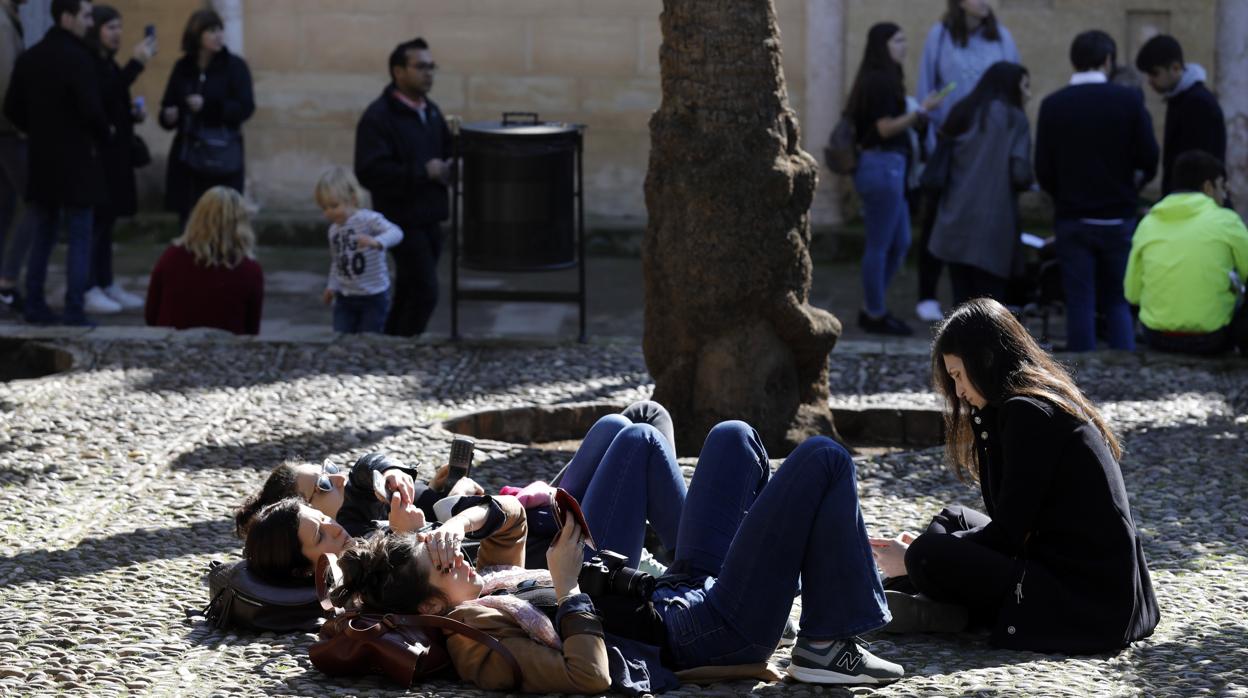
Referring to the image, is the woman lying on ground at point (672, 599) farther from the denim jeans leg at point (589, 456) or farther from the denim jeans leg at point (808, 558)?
the denim jeans leg at point (589, 456)

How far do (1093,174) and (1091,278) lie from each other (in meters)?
0.52

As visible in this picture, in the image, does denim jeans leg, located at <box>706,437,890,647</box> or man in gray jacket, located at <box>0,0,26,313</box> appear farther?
man in gray jacket, located at <box>0,0,26,313</box>

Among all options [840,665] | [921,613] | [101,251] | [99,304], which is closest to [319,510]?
[840,665]

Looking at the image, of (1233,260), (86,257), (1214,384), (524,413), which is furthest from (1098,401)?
(86,257)

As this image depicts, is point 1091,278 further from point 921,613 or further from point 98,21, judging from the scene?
point 98,21

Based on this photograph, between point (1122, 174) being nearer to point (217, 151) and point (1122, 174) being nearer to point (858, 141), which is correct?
point (858, 141)

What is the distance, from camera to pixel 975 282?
31.5 feet

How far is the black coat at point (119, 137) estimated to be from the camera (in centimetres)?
977

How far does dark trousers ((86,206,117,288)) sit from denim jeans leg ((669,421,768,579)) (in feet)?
21.2

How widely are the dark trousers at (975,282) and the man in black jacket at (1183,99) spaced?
0.98 m

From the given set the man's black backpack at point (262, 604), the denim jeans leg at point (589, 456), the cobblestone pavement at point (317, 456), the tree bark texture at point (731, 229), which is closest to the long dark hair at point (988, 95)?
the cobblestone pavement at point (317, 456)

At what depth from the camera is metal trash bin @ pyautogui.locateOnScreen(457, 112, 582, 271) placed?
8742 mm

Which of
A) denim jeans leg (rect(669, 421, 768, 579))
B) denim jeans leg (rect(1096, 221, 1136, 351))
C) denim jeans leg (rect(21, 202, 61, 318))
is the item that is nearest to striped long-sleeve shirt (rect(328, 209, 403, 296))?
denim jeans leg (rect(21, 202, 61, 318))

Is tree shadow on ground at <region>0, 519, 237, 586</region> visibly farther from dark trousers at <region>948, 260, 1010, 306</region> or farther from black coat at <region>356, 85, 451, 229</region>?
dark trousers at <region>948, 260, 1010, 306</region>
